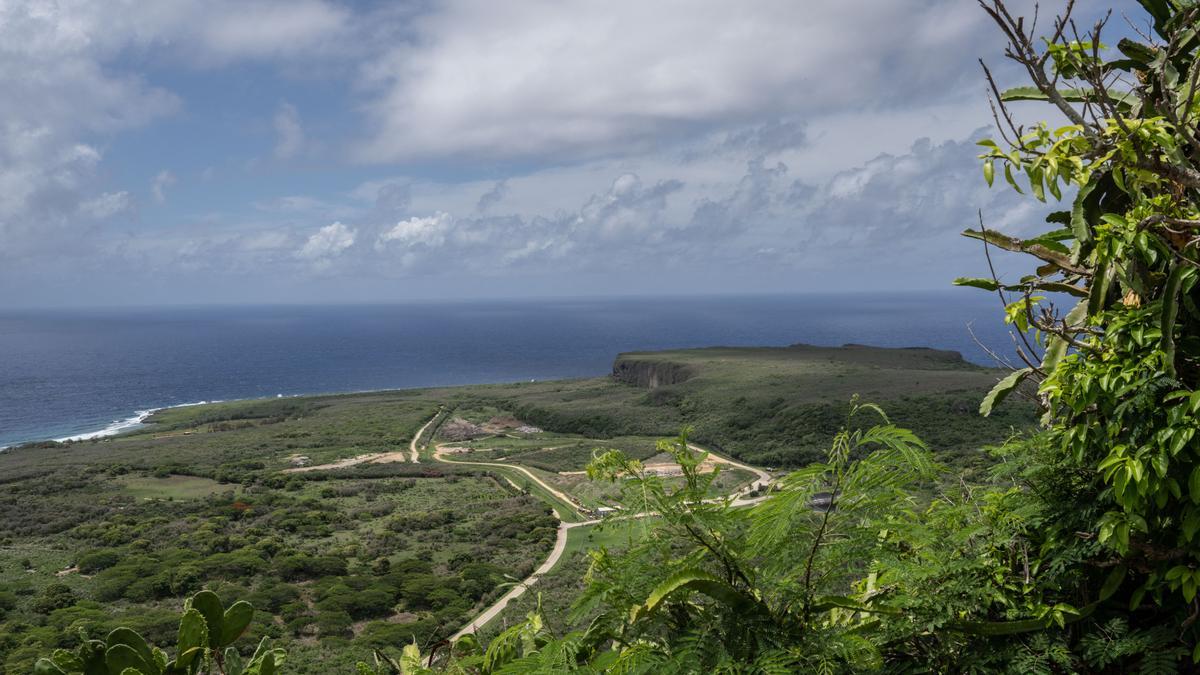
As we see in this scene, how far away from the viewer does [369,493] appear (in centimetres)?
4759

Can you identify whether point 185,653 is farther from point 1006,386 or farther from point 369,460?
point 369,460

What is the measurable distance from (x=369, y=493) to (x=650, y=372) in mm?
48914

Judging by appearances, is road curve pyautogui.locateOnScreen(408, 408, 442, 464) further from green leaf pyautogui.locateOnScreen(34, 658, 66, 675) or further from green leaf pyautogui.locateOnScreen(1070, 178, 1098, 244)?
green leaf pyautogui.locateOnScreen(1070, 178, 1098, 244)

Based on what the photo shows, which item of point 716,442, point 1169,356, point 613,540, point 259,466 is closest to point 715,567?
point 613,540

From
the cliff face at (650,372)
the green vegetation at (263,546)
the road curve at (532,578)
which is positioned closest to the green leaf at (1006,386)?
the green vegetation at (263,546)

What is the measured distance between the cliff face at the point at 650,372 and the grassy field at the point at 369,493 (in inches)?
14.2

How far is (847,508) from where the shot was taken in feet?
9.28

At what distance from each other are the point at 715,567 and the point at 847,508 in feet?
1.86

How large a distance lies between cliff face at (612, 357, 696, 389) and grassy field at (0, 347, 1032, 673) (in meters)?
0.36

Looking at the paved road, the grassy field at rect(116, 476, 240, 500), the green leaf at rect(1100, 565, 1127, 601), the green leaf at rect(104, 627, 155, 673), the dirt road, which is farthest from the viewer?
the dirt road

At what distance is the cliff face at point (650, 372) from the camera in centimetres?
8569

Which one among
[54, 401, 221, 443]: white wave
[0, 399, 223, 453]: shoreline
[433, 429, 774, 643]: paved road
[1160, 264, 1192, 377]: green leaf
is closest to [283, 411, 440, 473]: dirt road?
[433, 429, 774, 643]: paved road

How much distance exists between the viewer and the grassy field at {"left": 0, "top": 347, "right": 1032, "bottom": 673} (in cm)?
2662

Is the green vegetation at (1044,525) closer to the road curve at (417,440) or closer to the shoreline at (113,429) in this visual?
the road curve at (417,440)
